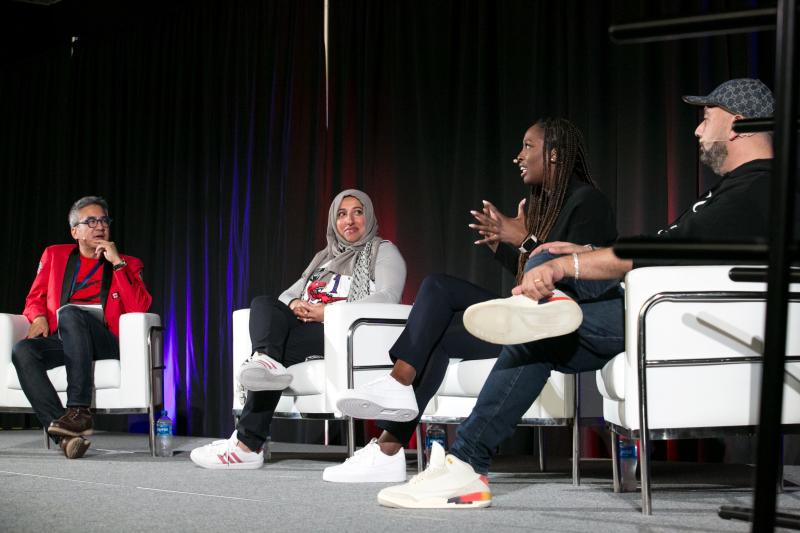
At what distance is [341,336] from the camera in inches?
128

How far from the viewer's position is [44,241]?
6949 millimetres

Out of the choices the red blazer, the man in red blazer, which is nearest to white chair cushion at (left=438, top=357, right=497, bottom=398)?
the man in red blazer

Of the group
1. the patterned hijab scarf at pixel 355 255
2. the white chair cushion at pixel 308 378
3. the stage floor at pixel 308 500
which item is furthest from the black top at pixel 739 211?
the patterned hijab scarf at pixel 355 255

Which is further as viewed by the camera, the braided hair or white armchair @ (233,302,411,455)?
white armchair @ (233,302,411,455)

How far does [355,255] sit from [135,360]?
1.07 m

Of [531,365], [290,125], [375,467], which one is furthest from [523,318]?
[290,125]

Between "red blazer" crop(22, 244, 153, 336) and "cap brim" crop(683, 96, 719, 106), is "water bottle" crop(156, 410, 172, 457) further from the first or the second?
"cap brim" crop(683, 96, 719, 106)

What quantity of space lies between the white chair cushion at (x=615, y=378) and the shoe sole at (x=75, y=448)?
230 cm

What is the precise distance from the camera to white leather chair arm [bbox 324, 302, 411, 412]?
326 centimetres

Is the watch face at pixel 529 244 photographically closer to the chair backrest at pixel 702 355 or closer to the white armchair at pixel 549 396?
the white armchair at pixel 549 396

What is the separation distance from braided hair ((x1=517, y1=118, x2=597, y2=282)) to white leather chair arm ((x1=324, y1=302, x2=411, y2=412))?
2.05 feet

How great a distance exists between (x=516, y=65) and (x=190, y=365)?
286cm

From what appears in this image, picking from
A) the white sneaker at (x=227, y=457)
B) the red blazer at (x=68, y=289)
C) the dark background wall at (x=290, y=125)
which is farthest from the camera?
the red blazer at (x=68, y=289)

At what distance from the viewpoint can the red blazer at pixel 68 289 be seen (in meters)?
4.30
